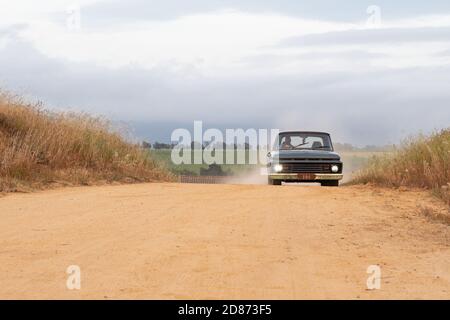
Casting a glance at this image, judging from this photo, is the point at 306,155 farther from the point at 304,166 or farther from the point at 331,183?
the point at 331,183

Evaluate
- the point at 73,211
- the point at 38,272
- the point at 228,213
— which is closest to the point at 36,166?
the point at 73,211

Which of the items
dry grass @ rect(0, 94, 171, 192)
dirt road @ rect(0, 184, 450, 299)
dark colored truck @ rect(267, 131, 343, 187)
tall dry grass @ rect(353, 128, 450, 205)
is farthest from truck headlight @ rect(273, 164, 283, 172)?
dirt road @ rect(0, 184, 450, 299)

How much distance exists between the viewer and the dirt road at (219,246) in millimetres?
7930

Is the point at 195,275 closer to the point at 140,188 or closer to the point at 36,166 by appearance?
the point at 140,188

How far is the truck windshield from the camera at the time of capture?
22266mm

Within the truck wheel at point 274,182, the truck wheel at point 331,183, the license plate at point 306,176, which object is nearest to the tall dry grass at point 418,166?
the truck wheel at point 331,183

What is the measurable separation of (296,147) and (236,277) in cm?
1416

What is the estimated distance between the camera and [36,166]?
19.2 meters

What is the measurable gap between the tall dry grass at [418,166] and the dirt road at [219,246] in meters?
1.26

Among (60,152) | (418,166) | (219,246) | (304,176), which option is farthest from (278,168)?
(219,246)

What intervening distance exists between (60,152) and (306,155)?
6244 millimetres

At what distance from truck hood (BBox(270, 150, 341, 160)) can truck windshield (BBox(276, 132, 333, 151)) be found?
2.43ft

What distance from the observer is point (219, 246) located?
10.1 meters

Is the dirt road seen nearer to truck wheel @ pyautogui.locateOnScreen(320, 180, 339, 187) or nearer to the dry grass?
the dry grass
